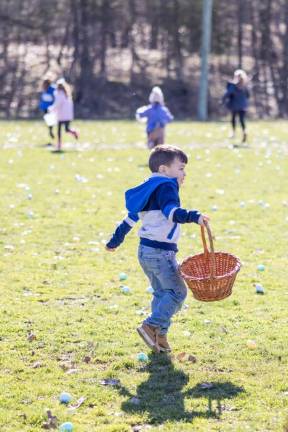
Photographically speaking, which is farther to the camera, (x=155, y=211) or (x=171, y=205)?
(x=155, y=211)

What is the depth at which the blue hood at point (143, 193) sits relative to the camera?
6.36m

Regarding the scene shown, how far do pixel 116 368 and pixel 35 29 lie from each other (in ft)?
110

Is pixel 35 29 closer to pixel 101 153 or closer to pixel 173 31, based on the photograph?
pixel 173 31

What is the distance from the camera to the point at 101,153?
20.8 metres

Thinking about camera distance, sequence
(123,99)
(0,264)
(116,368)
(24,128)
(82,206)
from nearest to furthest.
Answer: (116,368) < (0,264) < (82,206) < (24,128) < (123,99)

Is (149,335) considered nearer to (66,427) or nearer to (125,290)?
(66,427)

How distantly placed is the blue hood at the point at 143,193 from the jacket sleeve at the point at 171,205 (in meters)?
0.05

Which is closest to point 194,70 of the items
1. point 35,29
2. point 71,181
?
point 35,29

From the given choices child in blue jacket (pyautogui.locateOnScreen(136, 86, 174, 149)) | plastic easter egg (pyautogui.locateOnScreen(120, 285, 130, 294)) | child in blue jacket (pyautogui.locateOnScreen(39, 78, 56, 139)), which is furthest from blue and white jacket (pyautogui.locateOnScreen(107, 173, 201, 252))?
child in blue jacket (pyautogui.locateOnScreen(39, 78, 56, 139))

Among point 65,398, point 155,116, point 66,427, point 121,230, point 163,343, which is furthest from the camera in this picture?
point 155,116

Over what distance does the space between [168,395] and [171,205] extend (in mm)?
1375

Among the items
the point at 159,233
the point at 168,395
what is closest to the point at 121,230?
the point at 159,233

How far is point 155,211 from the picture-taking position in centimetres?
648

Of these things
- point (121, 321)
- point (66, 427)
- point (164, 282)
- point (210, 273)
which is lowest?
point (121, 321)
